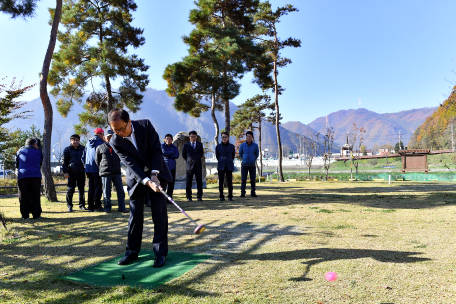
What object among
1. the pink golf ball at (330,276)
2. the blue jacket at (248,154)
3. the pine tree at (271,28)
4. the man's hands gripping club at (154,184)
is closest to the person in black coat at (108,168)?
the blue jacket at (248,154)

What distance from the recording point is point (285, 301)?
2.38 meters

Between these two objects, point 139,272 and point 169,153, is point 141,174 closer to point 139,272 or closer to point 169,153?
point 139,272

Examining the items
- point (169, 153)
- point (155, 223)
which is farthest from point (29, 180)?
point (155, 223)

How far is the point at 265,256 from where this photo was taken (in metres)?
3.57

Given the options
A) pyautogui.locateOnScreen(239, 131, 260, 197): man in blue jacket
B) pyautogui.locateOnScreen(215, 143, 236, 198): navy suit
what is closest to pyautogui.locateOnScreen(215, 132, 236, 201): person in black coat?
pyautogui.locateOnScreen(215, 143, 236, 198): navy suit

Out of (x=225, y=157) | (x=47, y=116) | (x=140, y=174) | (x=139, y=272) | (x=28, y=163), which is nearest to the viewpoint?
(x=139, y=272)

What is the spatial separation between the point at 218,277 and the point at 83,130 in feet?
47.6

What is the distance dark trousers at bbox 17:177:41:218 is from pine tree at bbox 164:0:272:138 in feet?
30.4

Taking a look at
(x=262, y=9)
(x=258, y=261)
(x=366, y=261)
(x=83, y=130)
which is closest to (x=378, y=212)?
(x=366, y=261)

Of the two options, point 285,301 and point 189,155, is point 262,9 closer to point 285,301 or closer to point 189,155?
point 189,155

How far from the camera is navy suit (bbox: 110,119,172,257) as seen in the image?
3332 millimetres

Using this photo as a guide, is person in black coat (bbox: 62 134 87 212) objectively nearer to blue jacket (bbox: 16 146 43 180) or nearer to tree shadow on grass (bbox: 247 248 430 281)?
blue jacket (bbox: 16 146 43 180)

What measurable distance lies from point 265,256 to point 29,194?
5302 mm

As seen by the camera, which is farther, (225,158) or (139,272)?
(225,158)
